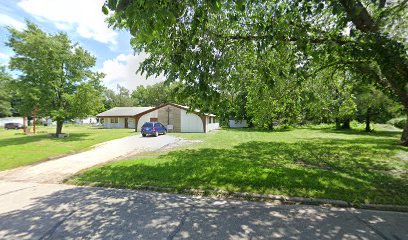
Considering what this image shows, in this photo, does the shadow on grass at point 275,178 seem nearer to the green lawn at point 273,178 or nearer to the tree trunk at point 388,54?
the green lawn at point 273,178

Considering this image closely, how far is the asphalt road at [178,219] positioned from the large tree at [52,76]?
61.0 feet

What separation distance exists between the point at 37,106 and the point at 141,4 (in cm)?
2443

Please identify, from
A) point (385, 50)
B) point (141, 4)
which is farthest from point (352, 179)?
point (141, 4)

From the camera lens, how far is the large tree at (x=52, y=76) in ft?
69.1

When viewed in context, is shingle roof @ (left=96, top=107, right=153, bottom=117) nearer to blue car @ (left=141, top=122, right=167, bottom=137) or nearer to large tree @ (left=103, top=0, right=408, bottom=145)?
blue car @ (left=141, top=122, right=167, bottom=137)

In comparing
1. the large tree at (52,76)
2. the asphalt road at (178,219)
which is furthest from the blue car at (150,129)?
the asphalt road at (178,219)

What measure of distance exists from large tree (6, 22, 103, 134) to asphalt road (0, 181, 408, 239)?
18.6m

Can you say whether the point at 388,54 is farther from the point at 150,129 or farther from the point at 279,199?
the point at 150,129

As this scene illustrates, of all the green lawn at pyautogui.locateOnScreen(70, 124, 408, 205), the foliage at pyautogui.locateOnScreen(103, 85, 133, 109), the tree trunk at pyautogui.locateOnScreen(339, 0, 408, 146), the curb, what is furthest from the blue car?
the foliage at pyautogui.locateOnScreen(103, 85, 133, 109)

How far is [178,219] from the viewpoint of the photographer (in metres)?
4.25

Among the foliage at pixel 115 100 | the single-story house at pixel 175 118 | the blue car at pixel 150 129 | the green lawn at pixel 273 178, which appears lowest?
the green lawn at pixel 273 178

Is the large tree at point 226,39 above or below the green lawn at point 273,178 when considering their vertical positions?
above

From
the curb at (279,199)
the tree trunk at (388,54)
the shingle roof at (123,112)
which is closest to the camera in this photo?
the tree trunk at (388,54)

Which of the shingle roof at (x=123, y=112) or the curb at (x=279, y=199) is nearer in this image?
the curb at (x=279, y=199)
